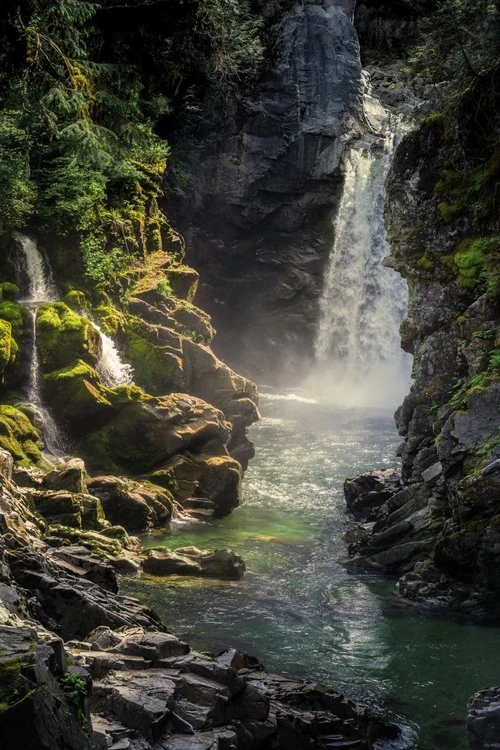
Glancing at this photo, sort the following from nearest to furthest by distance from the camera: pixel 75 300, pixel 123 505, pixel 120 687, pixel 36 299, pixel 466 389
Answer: pixel 120 687
pixel 466 389
pixel 123 505
pixel 75 300
pixel 36 299

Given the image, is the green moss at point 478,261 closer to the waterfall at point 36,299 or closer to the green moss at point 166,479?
the green moss at point 166,479

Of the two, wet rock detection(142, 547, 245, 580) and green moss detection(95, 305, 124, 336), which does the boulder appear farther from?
green moss detection(95, 305, 124, 336)

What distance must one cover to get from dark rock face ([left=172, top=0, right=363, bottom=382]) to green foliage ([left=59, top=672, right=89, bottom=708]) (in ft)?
109

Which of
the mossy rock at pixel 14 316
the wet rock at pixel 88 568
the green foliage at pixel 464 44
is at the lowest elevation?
the wet rock at pixel 88 568

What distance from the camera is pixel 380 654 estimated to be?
12344mm

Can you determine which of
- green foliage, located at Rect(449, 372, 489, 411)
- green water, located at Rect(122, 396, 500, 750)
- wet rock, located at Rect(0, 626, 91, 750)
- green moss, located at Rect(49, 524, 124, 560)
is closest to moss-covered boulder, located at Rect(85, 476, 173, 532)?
green water, located at Rect(122, 396, 500, 750)

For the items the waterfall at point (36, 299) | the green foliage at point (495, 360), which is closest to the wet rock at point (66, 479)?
the waterfall at point (36, 299)

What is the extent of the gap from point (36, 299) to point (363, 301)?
2077 centimetres

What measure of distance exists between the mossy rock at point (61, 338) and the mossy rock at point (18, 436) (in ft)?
7.61

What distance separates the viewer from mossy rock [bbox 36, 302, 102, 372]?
70.9 feet

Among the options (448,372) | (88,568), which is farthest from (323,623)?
(448,372)

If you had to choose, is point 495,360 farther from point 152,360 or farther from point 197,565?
point 152,360

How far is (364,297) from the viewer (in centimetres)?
4006

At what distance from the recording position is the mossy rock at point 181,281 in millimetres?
28922
